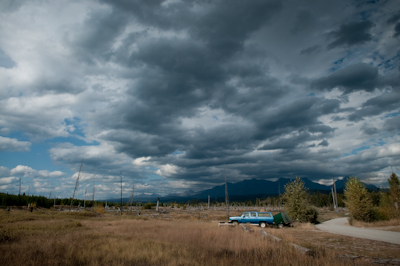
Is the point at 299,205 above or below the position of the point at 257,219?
above

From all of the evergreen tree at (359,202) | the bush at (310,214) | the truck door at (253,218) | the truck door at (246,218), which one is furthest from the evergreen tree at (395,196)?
the truck door at (246,218)

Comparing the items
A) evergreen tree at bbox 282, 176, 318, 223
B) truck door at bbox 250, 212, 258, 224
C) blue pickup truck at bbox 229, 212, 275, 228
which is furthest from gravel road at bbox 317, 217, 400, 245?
evergreen tree at bbox 282, 176, 318, 223

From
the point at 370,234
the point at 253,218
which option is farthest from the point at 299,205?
the point at 370,234

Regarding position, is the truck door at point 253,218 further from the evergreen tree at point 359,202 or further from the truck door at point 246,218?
the evergreen tree at point 359,202

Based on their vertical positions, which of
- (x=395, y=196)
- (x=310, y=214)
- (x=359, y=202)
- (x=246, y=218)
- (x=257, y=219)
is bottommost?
(x=310, y=214)

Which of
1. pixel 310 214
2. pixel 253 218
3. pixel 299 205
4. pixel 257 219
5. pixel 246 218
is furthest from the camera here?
pixel 299 205

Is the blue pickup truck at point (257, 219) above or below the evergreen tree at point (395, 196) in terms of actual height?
below

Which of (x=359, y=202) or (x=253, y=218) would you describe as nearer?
(x=253, y=218)

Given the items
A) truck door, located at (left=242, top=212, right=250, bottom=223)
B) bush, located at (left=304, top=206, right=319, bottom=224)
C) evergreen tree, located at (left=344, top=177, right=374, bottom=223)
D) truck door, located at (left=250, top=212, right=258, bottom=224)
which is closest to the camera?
truck door, located at (left=250, top=212, right=258, bottom=224)

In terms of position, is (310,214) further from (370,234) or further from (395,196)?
(370,234)

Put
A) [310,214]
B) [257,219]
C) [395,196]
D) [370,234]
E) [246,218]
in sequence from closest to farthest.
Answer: [370,234]
[257,219]
[246,218]
[395,196]
[310,214]

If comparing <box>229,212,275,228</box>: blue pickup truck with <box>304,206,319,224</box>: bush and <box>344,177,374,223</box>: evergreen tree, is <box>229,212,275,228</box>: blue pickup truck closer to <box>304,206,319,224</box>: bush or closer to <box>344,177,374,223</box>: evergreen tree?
<box>304,206,319,224</box>: bush

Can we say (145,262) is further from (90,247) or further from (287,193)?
(287,193)

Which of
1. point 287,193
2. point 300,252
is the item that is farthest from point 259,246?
point 287,193
